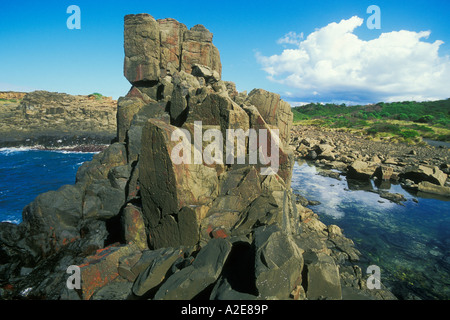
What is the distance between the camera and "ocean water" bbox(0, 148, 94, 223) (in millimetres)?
16984

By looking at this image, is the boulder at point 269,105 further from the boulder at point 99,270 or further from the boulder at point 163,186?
the boulder at point 99,270

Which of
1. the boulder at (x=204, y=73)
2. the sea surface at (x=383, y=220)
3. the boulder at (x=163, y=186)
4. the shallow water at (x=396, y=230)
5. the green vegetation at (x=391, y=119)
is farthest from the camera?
the green vegetation at (x=391, y=119)

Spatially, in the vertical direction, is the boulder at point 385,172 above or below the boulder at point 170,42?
below

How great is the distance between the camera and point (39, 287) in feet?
21.9

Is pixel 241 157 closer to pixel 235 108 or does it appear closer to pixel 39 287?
pixel 235 108

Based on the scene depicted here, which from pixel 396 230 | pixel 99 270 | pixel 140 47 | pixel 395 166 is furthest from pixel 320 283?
pixel 395 166

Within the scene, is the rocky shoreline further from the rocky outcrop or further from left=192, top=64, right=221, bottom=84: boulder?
the rocky outcrop

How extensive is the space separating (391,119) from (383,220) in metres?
85.2

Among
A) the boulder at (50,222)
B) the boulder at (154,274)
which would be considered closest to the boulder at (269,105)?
the boulder at (154,274)

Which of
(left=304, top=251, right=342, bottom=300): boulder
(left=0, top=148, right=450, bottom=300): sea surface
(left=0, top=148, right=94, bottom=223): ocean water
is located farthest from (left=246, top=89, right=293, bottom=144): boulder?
(left=0, top=148, right=94, bottom=223): ocean water

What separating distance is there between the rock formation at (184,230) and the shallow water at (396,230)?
129cm

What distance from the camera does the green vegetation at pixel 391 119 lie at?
48375 millimetres

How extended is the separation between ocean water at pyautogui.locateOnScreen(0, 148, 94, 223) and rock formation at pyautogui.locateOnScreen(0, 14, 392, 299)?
877cm

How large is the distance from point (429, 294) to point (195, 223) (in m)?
8.56
